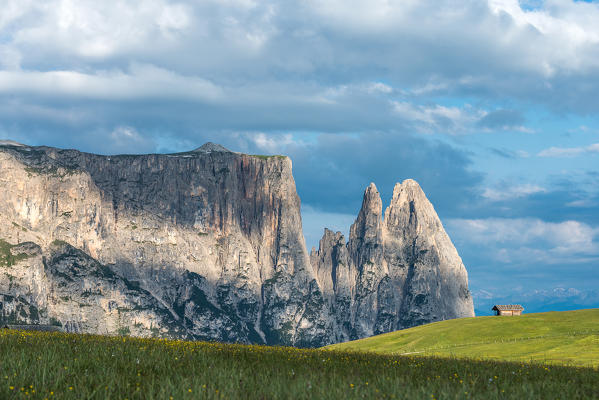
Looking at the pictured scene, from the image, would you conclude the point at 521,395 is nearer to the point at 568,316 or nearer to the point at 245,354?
A: the point at 245,354

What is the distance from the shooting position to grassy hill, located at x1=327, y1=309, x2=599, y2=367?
67194 mm

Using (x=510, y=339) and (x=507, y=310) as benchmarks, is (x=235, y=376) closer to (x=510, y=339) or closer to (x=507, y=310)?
Result: (x=510, y=339)

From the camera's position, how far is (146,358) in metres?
26.3

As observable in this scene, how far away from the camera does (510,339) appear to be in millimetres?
84312

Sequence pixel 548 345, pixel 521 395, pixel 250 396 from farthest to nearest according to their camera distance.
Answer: pixel 548 345 < pixel 521 395 < pixel 250 396

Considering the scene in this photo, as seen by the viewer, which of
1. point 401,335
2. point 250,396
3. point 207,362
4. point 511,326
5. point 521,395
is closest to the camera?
point 250,396

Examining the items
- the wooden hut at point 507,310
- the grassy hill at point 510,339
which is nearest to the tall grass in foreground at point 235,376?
the grassy hill at point 510,339

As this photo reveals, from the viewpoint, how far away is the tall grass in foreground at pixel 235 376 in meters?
19.1

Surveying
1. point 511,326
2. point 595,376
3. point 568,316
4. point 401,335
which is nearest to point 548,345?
point 511,326

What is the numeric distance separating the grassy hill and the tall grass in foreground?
33.8 metres

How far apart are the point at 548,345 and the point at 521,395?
2268 inches

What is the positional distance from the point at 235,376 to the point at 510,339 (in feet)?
234

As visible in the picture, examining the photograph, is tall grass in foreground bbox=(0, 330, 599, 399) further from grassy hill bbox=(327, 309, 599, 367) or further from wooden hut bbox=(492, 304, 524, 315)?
wooden hut bbox=(492, 304, 524, 315)

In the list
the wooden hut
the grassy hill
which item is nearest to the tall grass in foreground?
the grassy hill
